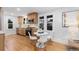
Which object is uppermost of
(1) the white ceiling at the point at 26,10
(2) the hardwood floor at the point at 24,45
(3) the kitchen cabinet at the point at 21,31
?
(1) the white ceiling at the point at 26,10

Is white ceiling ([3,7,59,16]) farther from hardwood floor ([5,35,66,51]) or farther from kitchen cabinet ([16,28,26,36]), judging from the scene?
hardwood floor ([5,35,66,51])

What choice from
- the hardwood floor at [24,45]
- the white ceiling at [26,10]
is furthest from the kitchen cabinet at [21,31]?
the white ceiling at [26,10]

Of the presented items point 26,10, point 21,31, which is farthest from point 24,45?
point 26,10

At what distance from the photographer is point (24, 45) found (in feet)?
7.54

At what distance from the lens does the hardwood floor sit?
2.29 meters

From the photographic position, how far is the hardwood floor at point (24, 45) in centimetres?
229

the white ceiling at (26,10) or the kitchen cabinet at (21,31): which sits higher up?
the white ceiling at (26,10)

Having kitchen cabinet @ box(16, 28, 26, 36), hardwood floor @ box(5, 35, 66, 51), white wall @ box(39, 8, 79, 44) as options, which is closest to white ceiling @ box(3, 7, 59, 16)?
white wall @ box(39, 8, 79, 44)

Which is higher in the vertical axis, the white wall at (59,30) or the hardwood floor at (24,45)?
the white wall at (59,30)

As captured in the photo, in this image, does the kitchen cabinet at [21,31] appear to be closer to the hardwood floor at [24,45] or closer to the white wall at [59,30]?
the hardwood floor at [24,45]

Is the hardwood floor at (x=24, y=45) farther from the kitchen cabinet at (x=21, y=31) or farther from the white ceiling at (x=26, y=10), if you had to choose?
the white ceiling at (x=26, y=10)

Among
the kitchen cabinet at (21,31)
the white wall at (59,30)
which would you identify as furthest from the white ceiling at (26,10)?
the kitchen cabinet at (21,31)

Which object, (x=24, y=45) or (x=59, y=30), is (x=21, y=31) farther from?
(x=59, y=30)
